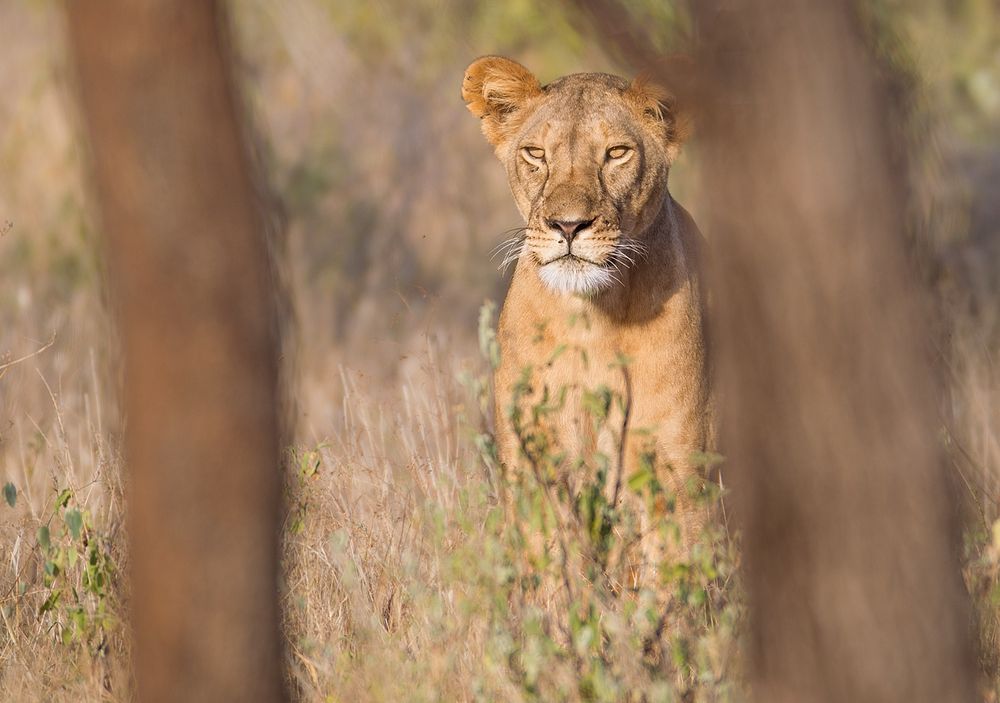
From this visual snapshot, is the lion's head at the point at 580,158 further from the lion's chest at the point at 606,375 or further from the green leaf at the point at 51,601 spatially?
the green leaf at the point at 51,601

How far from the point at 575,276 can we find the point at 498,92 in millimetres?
1011

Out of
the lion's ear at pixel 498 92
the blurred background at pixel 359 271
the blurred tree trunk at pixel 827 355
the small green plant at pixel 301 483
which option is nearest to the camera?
the blurred tree trunk at pixel 827 355

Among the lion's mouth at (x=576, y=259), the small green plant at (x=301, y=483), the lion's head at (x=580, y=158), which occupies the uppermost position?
the lion's head at (x=580, y=158)

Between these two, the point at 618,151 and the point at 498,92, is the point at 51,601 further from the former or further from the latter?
→ the point at 498,92

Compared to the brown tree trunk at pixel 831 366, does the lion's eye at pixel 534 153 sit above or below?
above

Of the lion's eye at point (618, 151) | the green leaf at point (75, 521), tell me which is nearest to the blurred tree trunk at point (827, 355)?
the green leaf at point (75, 521)

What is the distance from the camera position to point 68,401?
640cm

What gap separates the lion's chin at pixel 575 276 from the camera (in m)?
4.37

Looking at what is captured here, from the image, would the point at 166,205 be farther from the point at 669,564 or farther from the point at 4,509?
the point at 4,509

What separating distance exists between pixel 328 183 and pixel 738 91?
33.6 ft

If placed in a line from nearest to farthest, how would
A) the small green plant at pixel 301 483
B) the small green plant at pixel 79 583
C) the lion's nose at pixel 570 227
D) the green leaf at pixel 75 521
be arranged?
the green leaf at pixel 75 521 < the small green plant at pixel 79 583 < the small green plant at pixel 301 483 < the lion's nose at pixel 570 227

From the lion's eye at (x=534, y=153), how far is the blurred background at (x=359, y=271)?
0.54m

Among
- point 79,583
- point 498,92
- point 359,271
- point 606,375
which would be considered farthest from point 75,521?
point 359,271

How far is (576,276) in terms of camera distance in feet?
14.3
